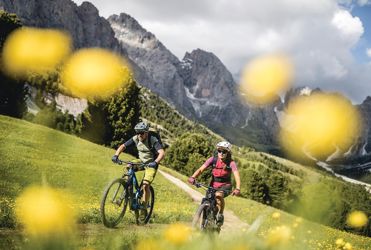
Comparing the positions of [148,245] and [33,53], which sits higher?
[33,53]

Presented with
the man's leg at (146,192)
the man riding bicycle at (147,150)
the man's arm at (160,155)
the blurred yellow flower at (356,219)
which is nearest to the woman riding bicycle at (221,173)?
the man's arm at (160,155)

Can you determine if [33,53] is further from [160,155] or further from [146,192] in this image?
[146,192]

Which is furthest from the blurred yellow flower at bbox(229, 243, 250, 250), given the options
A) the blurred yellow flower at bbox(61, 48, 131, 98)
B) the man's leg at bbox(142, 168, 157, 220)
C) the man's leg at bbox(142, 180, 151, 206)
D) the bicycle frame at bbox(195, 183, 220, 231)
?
the man's leg at bbox(142, 180, 151, 206)

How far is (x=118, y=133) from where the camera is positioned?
2414 inches

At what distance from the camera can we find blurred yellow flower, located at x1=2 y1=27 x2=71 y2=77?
2910 millimetres

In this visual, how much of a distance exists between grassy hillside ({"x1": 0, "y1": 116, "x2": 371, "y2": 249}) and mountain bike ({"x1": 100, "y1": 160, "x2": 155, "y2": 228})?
0.39 m

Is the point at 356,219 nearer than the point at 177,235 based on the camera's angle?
No

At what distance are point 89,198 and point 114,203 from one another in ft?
29.3

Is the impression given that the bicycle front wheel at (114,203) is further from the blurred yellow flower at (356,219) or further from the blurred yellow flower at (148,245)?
the blurred yellow flower at (148,245)

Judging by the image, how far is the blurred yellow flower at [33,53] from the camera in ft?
9.55

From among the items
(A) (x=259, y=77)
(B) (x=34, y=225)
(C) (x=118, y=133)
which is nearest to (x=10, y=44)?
(B) (x=34, y=225)

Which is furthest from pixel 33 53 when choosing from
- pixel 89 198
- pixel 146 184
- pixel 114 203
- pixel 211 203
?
pixel 89 198

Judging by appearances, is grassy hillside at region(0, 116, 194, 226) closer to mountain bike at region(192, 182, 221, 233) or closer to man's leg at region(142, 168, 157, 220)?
man's leg at region(142, 168, 157, 220)

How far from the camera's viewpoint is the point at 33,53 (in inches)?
116
